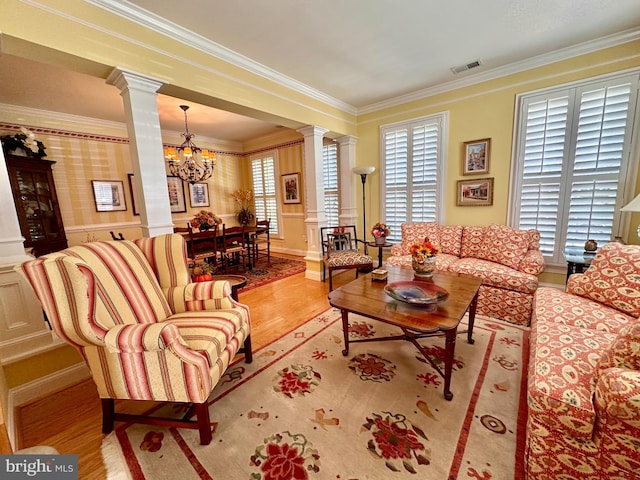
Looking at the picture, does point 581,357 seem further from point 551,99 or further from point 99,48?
point 99,48

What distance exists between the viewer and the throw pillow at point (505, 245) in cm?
285

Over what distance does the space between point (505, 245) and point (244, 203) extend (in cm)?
555

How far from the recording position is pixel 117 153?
186 inches

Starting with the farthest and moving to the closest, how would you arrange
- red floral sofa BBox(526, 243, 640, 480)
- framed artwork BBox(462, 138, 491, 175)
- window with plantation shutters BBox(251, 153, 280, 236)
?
window with plantation shutters BBox(251, 153, 280, 236), framed artwork BBox(462, 138, 491, 175), red floral sofa BBox(526, 243, 640, 480)

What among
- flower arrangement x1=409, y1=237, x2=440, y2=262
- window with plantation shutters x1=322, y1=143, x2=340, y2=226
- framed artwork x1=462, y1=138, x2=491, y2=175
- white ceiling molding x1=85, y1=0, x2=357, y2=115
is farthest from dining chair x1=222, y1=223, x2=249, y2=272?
framed artwork x1=462, y1=138, x2=491, y2=175

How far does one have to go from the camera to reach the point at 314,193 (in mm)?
3990

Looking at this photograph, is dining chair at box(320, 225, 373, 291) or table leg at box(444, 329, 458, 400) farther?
dining chair at box(320, 225, 373, 291)

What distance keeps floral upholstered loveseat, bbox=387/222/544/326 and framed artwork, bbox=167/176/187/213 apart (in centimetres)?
460

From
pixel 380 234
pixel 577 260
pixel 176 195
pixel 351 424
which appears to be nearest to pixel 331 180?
pixel 380 234

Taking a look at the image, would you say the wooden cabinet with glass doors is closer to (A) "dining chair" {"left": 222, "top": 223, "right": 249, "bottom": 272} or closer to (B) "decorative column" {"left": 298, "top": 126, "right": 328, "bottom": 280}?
(A) "dining chair" {"left": 222, "top": 223, "right": 249, "bottom": 272}

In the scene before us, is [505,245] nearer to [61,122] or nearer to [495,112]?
[495,112]

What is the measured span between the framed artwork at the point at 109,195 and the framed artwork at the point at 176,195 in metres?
0.82

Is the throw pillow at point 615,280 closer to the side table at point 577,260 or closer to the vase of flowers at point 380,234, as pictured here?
the side table at point 577,260

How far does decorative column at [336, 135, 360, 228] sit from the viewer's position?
4464 millimetres
